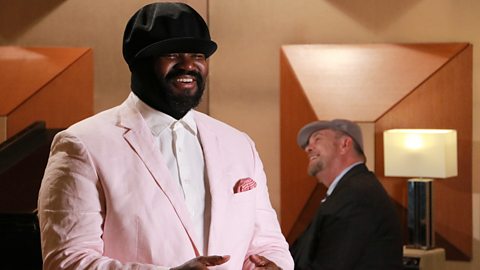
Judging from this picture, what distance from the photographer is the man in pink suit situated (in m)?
1.94

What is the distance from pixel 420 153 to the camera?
5355mm

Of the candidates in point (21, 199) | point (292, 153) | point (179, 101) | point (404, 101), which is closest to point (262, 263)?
point (179, 101)

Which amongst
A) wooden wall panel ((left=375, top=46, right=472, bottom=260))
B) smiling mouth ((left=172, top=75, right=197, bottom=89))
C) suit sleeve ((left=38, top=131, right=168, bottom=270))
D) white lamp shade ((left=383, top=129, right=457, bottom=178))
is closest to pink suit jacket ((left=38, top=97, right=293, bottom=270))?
suit sleeve ((left=38, top=131, right=168, bottom=270))

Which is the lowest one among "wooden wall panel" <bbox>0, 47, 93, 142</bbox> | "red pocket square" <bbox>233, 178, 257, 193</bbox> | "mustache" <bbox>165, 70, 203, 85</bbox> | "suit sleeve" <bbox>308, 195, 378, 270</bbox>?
"suit sleeve" <bbox>308, 195, 378, 270</bbox>

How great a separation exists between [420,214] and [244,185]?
11.6 feet

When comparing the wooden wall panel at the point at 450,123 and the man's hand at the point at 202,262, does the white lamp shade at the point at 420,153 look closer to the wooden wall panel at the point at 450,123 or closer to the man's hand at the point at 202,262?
the wooden wall panel at the point at 450,123

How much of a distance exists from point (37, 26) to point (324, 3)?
191 cm

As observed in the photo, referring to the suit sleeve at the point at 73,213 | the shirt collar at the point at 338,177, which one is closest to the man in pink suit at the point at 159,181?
the suit sleeve at the point at 73,213

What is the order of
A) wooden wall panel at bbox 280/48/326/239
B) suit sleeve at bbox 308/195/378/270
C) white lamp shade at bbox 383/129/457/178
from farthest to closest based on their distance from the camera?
Result: 1. wooden wall panel at bbox 280/48/326/239
2. white lamp shade at bbox 383/129/457/178
3. suit sleeve at bbox 308/195/378/270

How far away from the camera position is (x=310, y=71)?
5.95 m

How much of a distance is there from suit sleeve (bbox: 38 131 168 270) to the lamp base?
12.2ft

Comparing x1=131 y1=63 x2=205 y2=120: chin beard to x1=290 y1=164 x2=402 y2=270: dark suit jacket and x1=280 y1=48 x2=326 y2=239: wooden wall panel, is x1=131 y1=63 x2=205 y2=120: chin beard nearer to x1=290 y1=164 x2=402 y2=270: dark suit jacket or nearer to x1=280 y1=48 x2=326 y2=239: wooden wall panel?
x1=290 y1=164 x2=402 y2=270: dark suit jacket

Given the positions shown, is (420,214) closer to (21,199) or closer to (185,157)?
(21,199)

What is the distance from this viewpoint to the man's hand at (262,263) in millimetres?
2023
